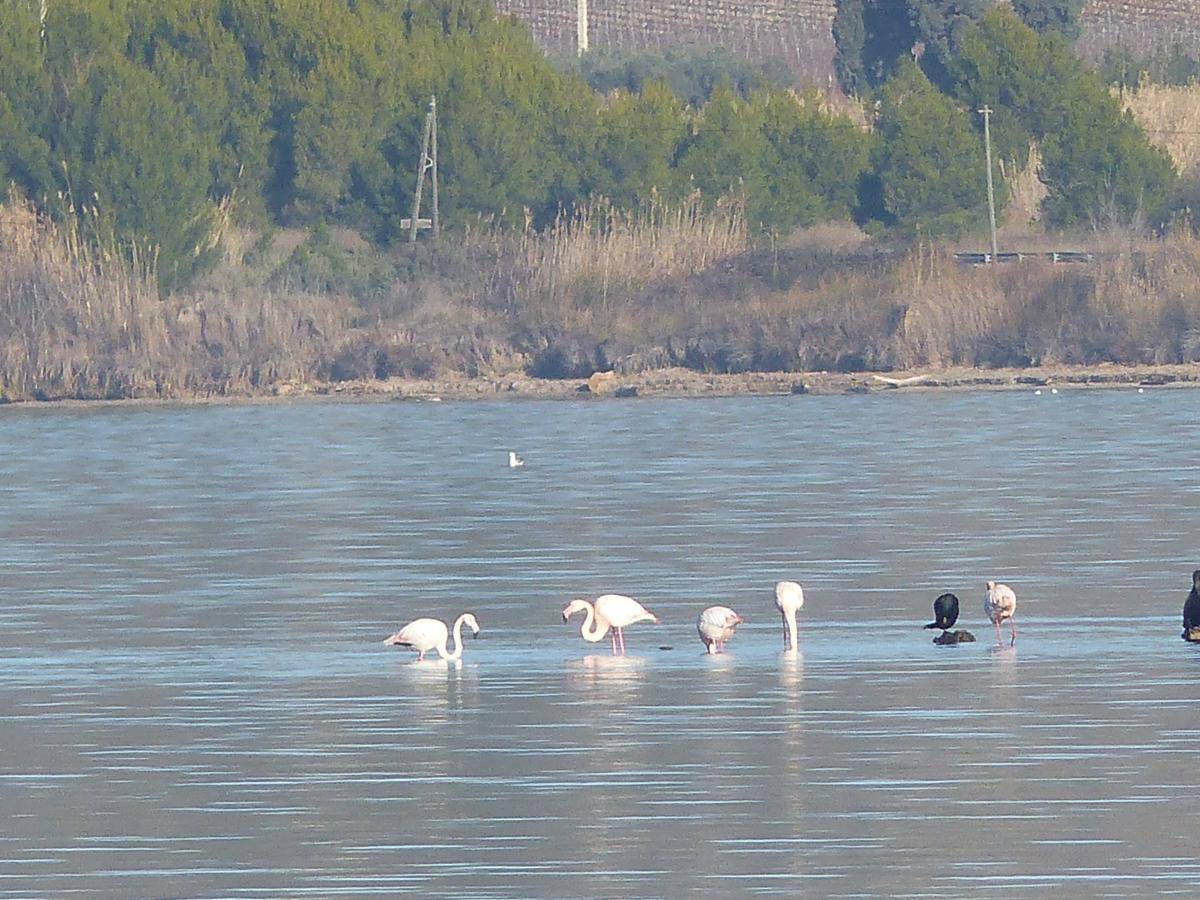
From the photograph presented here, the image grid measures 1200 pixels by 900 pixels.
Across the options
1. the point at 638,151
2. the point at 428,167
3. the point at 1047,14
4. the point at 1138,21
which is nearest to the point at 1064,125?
the point at 638,151

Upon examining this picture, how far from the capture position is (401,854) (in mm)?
11016

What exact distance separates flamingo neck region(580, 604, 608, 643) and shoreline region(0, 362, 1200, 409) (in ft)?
98.5

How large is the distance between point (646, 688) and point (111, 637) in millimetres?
3583

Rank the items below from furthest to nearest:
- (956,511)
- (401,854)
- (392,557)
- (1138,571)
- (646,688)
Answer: (956,511)
(392,557)
(1138,571)
(646,688)
(401,854)

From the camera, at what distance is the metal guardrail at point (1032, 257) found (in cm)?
Answer: 4994

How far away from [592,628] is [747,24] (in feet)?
316

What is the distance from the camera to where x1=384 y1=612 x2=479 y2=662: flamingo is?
16.1 metres

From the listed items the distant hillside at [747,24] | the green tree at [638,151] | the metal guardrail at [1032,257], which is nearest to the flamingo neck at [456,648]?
the metal guardrail at [1032,257]

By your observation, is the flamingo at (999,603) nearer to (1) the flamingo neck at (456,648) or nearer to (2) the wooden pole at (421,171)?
(1) the flamingo neck at (456,648)

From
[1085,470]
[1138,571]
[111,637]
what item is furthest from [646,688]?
[1085,470]

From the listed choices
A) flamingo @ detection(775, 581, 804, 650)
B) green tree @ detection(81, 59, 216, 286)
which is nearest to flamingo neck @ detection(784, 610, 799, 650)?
flamingo @ detection(775, 581, 804, 650)

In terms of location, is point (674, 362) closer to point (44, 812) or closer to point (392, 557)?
point (392, 557)

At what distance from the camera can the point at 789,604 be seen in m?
16.4

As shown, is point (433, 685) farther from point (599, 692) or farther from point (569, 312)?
point (569, 312)
